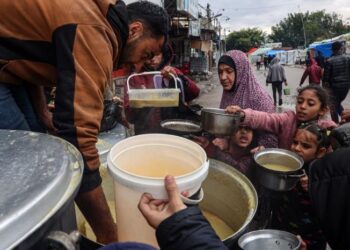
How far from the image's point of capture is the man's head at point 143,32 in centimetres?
164

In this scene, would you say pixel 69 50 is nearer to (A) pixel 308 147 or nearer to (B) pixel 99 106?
(B) pixel 99 106

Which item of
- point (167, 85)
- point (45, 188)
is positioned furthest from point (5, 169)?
point (167, 85)

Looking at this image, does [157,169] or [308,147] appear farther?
[308,147]

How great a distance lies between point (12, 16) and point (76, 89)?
46cm

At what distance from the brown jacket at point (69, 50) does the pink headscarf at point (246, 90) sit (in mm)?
1874

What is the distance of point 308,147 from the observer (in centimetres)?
236

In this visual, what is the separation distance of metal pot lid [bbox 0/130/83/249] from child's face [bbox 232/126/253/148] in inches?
76.9

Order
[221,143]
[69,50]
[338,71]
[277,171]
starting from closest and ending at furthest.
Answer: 1. [69,50]
2. [277,171]
3. [221,143]
4. [338,71]

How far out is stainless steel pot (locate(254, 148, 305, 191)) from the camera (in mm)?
1855

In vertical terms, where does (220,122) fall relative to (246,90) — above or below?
below

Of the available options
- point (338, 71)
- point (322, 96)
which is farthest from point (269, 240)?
point (338, 71)

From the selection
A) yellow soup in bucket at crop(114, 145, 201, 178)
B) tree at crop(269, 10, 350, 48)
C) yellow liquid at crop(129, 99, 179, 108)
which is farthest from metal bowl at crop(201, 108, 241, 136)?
tree at crop(269, 10, 350, 48)

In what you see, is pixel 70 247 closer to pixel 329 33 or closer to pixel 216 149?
pixel 216 149

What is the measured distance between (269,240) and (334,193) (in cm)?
57
